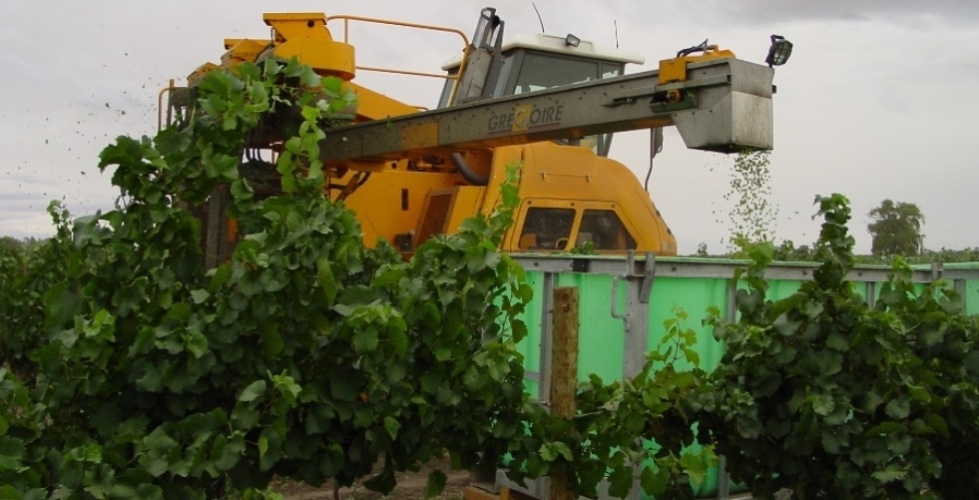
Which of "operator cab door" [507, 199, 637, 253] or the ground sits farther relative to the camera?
"operator cab door" [507, 199, 637, 253]

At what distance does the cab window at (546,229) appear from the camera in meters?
9.19

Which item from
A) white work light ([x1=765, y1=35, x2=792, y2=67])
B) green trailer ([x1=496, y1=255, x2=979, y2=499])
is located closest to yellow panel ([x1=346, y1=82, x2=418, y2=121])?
green trailer ([x1=496, y1=255, x2=979, y2=499])

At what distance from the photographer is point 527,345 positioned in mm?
7000

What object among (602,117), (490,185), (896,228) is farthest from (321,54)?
(896,228)

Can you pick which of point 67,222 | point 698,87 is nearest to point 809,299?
point 698,87

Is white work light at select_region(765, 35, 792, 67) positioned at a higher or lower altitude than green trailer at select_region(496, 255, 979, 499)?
higher

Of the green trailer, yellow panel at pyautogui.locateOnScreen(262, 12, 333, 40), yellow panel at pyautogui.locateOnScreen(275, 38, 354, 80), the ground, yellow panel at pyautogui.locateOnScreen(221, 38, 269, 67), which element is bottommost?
the ground

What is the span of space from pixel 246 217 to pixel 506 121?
131 inches

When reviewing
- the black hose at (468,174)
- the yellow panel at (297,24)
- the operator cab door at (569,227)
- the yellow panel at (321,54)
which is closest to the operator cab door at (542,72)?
the operator cab door at (569,227)

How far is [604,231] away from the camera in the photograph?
9727 millimetres

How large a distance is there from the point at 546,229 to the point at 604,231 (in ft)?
2.22

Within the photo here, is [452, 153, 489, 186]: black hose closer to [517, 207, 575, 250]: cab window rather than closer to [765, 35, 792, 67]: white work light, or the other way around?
[517, 207, 575, 250]: cab window

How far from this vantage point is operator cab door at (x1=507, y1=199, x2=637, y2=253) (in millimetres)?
9156

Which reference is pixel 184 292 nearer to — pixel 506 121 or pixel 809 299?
pixel 809 299
